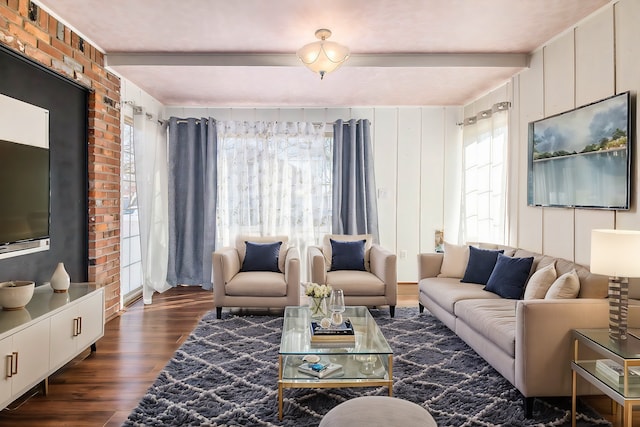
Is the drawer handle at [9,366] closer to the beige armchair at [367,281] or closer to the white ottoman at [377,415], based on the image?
the white ottoman at [377,415]

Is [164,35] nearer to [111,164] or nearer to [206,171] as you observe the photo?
[111,164]

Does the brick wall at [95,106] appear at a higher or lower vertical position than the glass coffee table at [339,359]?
higher

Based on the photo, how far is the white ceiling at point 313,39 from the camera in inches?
124

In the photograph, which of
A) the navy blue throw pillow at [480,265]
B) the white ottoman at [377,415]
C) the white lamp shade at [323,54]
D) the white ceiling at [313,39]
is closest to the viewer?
the white ottoman at [377,415]

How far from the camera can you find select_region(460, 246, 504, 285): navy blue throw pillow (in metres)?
4.00

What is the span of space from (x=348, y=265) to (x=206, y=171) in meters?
2.42

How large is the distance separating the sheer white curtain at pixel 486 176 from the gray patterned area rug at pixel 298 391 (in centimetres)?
182

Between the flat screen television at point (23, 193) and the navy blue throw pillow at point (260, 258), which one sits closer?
the flat screen television at point (23, 193)

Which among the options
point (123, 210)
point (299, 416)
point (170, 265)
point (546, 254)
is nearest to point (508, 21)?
point (546, 254)

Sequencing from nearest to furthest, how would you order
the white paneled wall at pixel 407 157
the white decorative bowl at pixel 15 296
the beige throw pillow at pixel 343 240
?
the white decorative bowl at pixel 15 296 < the beige throw pillow at pixel 343 240 < the white paneled wall at pixel 407 157

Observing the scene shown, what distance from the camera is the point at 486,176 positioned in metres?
5.14

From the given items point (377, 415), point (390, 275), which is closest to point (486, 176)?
point (390, 275)

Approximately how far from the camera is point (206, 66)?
4160 millimetres

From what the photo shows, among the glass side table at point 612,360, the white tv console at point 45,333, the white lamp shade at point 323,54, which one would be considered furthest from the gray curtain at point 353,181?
the glass side table at point 612,360
